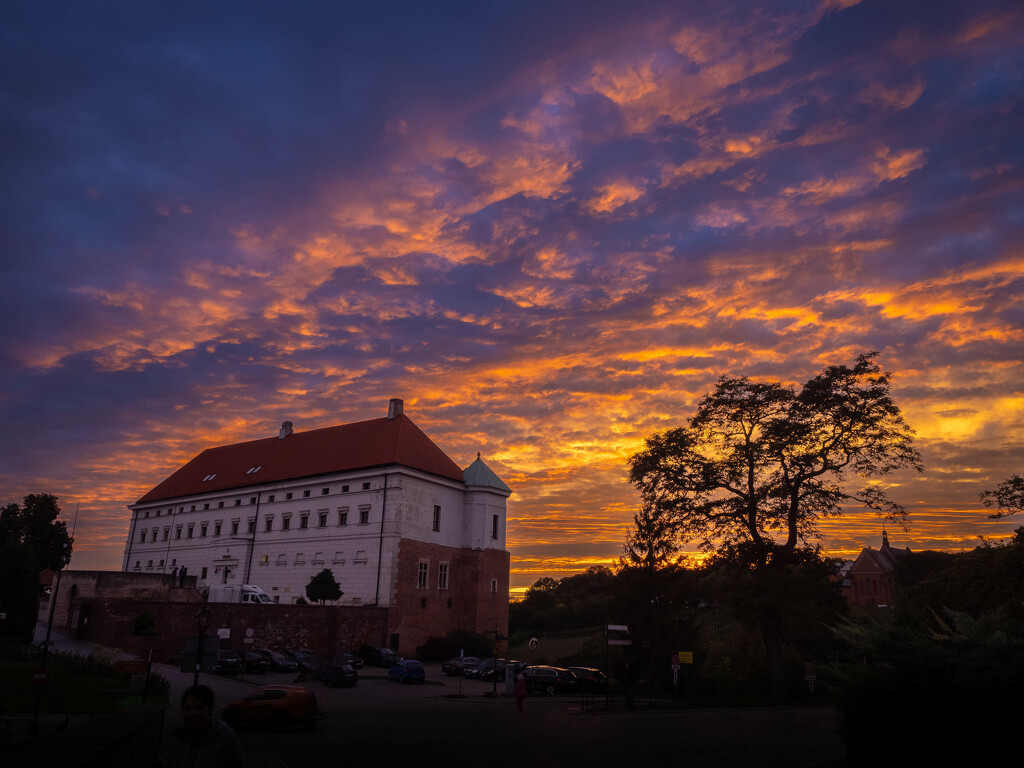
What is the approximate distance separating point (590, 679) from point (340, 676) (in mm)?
13741

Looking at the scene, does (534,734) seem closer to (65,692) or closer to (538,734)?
(538,734)

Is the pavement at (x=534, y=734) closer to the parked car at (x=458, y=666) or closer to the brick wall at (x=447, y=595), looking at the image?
the parked car at (x=458, y=666)

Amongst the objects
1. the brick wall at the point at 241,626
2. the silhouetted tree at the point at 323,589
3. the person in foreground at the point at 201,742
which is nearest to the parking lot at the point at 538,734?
the person in foreground at the point at 201,742

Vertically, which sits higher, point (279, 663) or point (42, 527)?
point (42, 527)

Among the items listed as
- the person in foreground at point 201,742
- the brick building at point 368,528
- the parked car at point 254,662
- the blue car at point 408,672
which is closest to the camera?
the person in foreground at point 201,742

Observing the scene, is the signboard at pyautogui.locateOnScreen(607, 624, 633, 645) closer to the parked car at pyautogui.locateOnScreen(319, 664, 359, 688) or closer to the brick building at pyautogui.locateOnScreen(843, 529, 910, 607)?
the parked car at pyautogui.locateOnScreen(319, 664, 359, 688)

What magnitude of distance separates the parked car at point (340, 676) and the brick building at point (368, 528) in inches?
488

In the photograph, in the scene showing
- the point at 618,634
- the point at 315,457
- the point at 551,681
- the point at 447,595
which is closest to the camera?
the point at 618,634

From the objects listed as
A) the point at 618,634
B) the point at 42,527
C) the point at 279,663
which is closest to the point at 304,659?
the point at 279,663

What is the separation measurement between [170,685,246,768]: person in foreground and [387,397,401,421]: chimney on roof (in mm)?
58855

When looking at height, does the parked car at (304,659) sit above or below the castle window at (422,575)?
below

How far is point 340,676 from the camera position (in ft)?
119

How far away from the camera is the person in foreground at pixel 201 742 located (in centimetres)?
541

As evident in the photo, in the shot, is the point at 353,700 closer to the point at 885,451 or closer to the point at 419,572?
the point at 419,572
